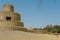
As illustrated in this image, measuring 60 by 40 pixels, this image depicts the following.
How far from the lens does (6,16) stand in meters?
19.5

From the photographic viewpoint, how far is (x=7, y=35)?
12.6 meters

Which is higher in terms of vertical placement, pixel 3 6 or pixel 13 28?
pixel 3 6

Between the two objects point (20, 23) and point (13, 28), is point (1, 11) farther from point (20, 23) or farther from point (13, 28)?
point (13, 28)

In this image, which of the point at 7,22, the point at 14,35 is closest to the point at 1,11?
the point at 7,22

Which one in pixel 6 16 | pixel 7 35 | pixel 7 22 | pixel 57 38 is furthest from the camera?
pixel 6 16

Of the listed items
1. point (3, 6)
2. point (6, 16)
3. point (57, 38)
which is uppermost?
point (3, 6)

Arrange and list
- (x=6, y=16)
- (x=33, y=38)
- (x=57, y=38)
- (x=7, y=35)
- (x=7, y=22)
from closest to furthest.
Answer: (x=7, y=35), (x=33, y=38), (x=57, y=38), (x=7, y=22), (x=6, y=16)

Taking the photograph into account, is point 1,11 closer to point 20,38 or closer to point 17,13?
point 17,13

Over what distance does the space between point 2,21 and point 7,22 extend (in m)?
0.72

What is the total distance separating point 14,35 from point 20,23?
607cm

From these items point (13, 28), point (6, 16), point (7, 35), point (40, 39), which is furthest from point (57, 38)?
point (6, 16)

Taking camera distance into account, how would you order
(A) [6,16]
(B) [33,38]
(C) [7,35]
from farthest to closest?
(A) [6,16]
(B) [33,38]
(C) [7,35]

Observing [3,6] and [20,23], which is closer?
[20,23]

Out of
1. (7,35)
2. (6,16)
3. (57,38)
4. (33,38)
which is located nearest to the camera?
(7,35)
